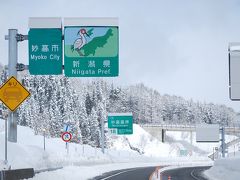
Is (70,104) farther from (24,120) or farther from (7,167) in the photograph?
(7,167)

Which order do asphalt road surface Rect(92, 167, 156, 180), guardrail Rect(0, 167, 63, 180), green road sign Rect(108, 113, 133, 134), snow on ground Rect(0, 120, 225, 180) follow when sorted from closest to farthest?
guardrail Rect(0, 167, 63, 180) → snow on ground Rect(0, 120, 225, 180) → asphalt road surface Rect(92, 167, 156, 180) → green road sign Rect(108, 113, 133, 134)

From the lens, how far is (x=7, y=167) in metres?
18.0

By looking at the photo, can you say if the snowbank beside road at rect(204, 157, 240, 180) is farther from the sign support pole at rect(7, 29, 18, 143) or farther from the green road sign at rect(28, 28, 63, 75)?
the sign support pole at rect(7, 29, 18, 143)

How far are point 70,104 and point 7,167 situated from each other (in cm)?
11202

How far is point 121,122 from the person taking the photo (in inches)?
2867

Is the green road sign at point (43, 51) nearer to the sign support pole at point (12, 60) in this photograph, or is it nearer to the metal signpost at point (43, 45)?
the metal signpost at point (43, 45)

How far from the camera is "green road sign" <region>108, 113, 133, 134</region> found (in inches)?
2847

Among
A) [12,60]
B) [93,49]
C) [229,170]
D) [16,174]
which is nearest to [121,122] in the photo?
[229,170]

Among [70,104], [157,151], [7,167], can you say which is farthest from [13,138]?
[157,151]

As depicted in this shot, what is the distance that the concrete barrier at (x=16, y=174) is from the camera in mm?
17384

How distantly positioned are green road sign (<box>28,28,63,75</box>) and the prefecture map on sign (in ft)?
3.35

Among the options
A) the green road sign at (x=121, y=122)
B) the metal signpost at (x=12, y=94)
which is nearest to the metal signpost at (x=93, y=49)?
the metal signpost at (x=12, y=94)

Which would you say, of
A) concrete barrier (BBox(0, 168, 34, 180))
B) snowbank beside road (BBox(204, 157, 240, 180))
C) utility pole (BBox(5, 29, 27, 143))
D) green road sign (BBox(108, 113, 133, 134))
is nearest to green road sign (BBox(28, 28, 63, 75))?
utility pole (BBox(5, 29, 27, 143))

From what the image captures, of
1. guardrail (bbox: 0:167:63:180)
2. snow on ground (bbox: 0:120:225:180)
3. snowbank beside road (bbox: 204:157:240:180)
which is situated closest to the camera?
guardrail (bbox: 0:167:63:180)
